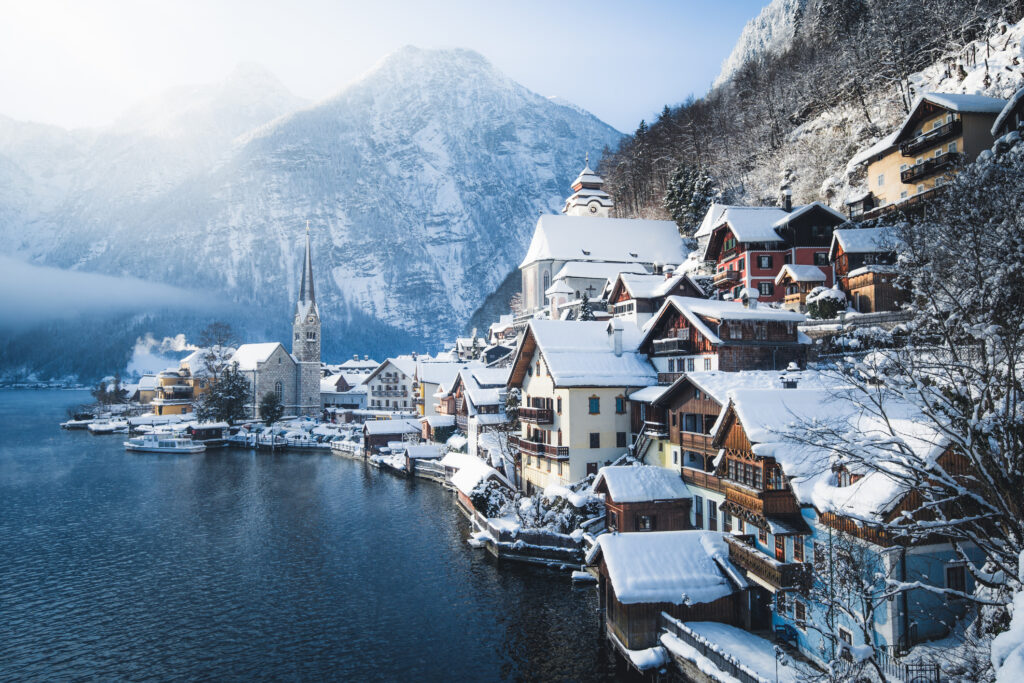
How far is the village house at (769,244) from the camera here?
164 ft

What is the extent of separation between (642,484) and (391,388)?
280 feet

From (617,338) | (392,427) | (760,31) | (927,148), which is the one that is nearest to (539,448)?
(617,338)

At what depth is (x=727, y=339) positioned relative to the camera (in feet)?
117

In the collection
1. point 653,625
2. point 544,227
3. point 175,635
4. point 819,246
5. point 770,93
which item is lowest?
point 175,635

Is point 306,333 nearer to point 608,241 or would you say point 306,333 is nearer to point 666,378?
point 608,241

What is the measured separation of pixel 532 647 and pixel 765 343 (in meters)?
22.3

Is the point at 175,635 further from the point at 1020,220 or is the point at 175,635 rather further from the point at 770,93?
the point at 770,93

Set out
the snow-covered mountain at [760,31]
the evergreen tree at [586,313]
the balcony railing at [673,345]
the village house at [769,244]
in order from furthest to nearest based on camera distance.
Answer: the snow-covered mountain at [760,31]
the evergreen tree at [586,313]
the village house at [769,244]
the balcony railing at [673,345]

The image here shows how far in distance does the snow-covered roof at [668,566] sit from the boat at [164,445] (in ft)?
259

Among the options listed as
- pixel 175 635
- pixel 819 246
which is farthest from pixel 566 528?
pixel 819 246

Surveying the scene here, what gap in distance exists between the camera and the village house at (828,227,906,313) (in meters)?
40.5

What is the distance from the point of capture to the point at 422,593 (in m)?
30.9

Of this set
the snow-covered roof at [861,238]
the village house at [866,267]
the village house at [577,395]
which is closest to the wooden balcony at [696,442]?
the village house at [577,395]

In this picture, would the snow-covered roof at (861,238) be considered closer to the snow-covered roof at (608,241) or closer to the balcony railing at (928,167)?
the balcony railing at (928,167)
